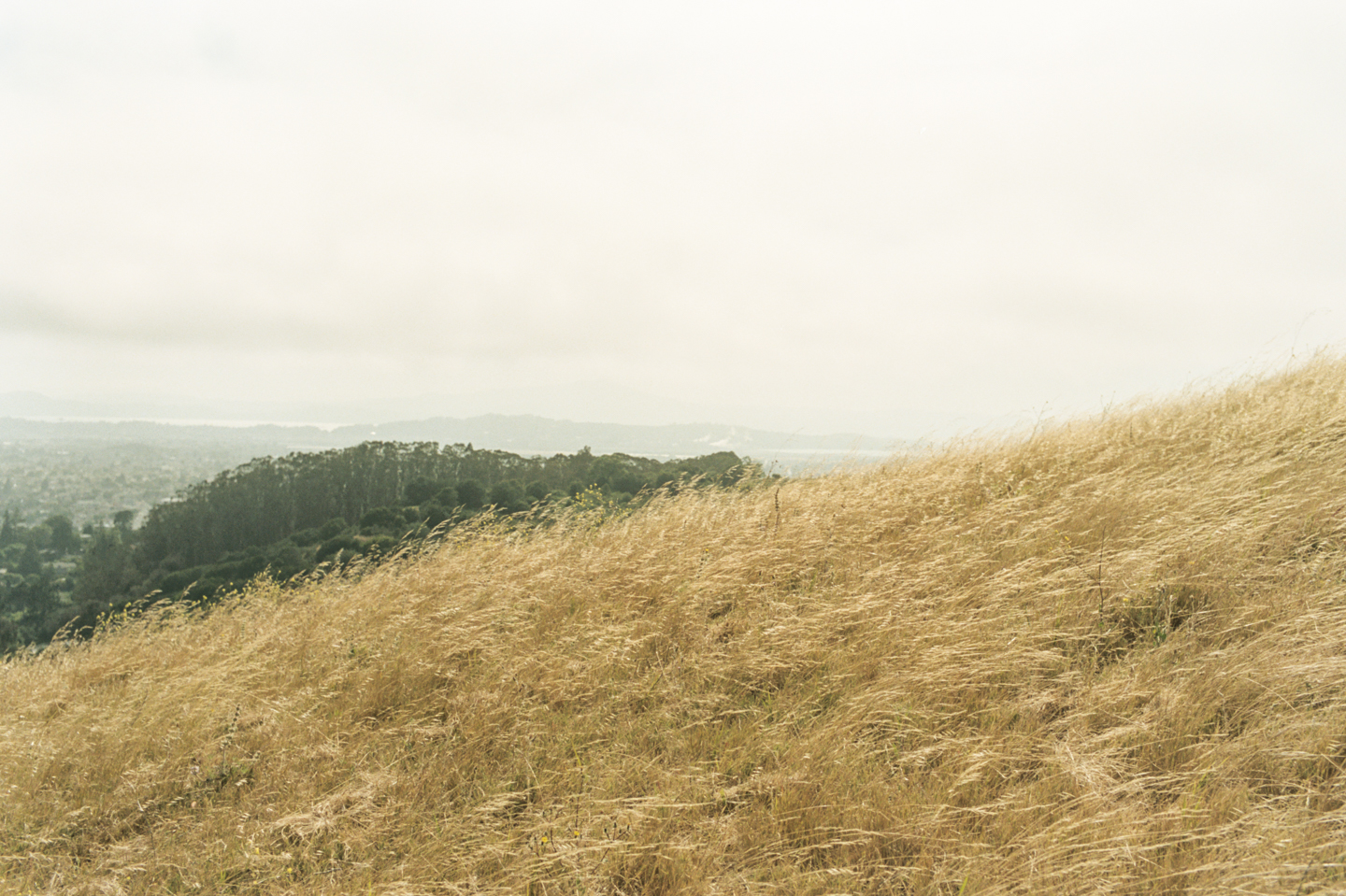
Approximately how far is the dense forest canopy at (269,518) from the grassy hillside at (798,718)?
38.5 ft

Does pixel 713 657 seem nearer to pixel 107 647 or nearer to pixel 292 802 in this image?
pixel 292 802

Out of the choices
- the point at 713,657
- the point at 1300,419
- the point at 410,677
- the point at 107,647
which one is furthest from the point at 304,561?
the point at 1300,419

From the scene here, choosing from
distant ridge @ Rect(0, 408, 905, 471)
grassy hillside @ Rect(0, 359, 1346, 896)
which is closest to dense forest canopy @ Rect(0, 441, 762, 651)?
distant ridge @ Rect(0, 408, 905, 471)

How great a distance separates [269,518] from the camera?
3594 cm

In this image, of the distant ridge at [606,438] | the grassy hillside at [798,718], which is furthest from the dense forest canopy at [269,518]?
the grassy hillside at [798,718]

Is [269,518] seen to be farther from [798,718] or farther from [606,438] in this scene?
[606,438]

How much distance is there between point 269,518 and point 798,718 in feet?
135

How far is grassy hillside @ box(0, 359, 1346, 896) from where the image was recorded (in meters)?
2.36

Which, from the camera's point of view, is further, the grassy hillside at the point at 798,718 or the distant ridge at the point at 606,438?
the distant ridge at the point at 606,438

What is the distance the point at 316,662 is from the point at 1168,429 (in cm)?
867

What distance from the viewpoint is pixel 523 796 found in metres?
2.98

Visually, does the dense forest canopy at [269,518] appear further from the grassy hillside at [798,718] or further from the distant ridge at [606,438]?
the grassy hillside at [798,718]

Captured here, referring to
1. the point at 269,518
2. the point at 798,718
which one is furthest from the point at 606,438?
the point at 798,718

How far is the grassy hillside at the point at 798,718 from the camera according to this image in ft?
7.75
